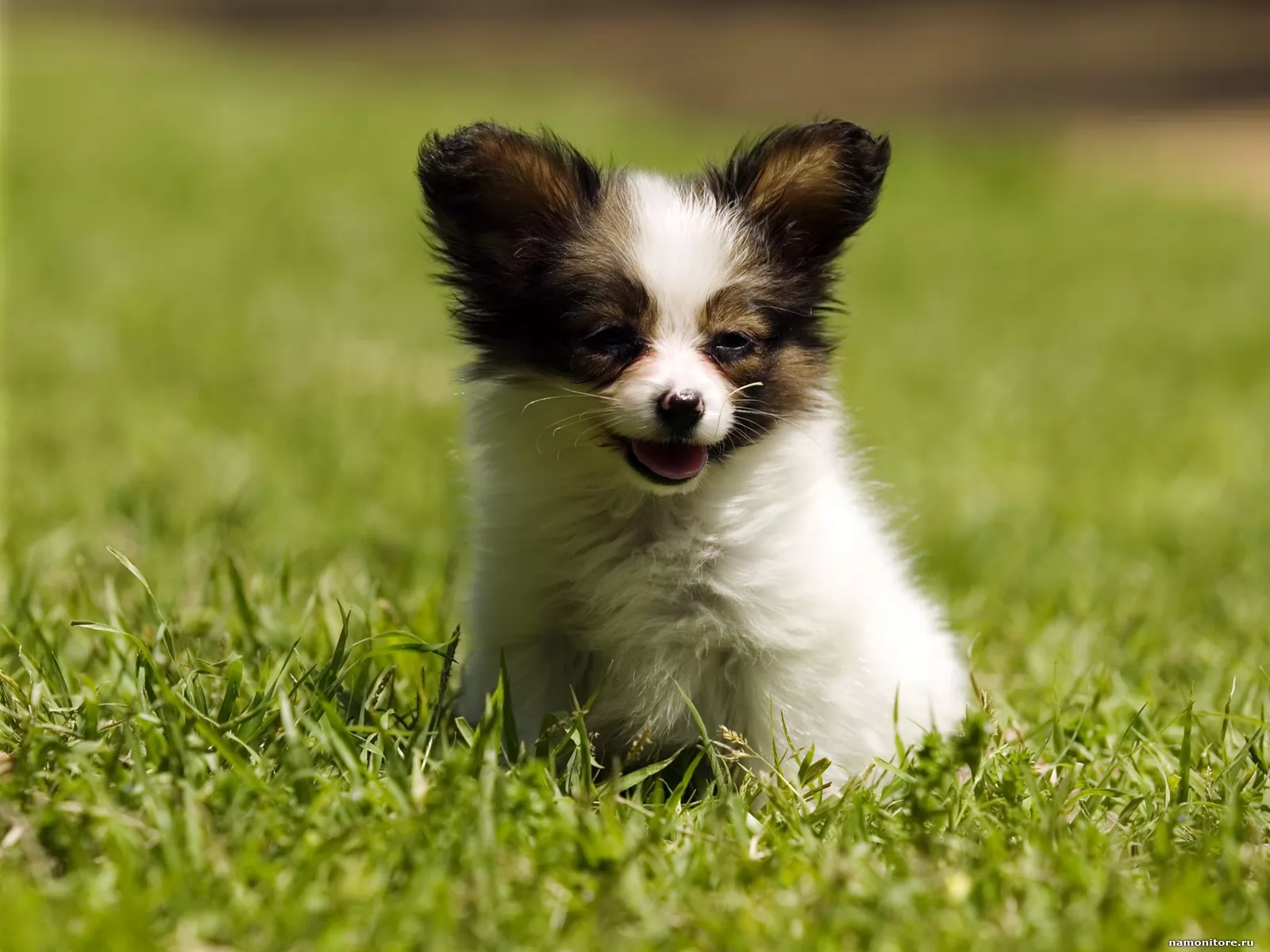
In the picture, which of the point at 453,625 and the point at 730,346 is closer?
the point at 730,346

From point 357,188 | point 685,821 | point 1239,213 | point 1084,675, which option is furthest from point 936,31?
point 685,821

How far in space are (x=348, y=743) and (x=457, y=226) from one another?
49.1 inches

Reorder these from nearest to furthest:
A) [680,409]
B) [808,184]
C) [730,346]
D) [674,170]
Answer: [680,409] → [730,346] → [808,184] → [674,170]

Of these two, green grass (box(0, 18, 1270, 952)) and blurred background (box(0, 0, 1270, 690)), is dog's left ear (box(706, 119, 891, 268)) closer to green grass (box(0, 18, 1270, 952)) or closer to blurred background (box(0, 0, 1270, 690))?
blurred background (box(0, 0, 1270, 690))

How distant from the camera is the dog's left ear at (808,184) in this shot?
3355 millimetres

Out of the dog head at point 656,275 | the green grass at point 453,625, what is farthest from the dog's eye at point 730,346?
the green grass at point 453,625

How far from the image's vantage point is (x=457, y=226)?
3.37m

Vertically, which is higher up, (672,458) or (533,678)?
(672,458)

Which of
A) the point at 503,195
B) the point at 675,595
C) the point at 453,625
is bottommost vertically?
the point at 453,625

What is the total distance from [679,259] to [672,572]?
2.36 feet

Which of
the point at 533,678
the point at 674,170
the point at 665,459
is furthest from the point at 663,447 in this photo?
the point at 674,170

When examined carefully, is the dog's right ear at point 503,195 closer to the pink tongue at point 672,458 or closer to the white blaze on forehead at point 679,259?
the white blaze on forehead at point 679,259

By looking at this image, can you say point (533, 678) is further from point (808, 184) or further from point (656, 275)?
point (808, 184)

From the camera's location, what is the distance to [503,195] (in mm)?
3303
